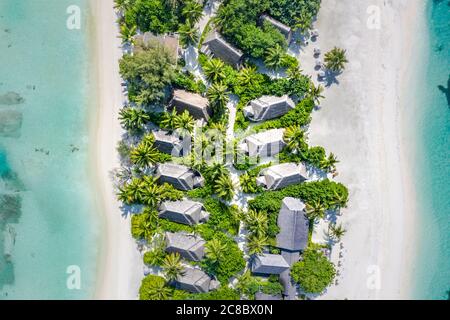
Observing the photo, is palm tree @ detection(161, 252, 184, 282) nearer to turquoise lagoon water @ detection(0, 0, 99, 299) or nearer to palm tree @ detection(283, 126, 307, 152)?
turquoise lagoon water @ detection(0, 0, 99, 299)

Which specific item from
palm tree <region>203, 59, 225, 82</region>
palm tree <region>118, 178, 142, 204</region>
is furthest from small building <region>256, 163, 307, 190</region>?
palm tree <region>118, 178, 142, 204</region>

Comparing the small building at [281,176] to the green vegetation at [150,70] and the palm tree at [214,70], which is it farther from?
the green vegetation at [150,70]

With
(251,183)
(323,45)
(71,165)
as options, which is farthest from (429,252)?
(71,165)

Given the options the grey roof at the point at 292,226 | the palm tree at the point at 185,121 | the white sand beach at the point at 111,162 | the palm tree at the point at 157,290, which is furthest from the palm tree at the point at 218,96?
the palm tree at the point at 157,290

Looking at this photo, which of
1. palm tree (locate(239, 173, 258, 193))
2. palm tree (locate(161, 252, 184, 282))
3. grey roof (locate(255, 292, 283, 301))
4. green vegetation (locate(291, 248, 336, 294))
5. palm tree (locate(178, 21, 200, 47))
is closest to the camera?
palm tree (locate(161, 252, 184, 282))

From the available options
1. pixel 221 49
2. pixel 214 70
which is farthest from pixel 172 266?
pixel 221 49

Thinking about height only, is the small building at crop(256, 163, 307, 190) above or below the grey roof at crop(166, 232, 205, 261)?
above

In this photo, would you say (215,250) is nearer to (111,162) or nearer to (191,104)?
(111,162)

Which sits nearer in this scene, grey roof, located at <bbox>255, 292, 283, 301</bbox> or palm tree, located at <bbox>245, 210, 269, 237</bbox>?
palm tree, located at <bbox>245, 210, 269, 237</bbox>
